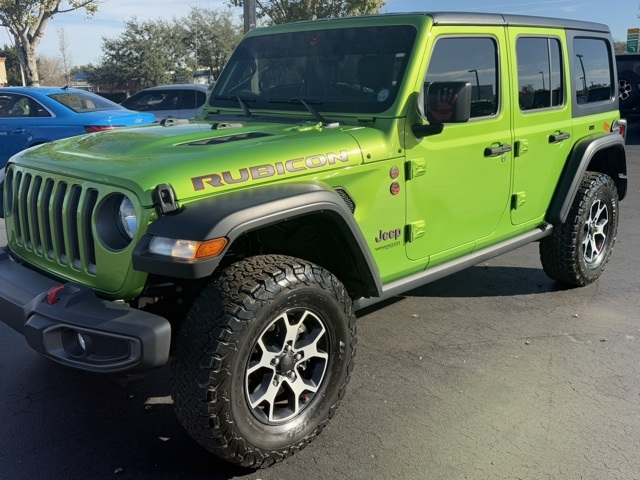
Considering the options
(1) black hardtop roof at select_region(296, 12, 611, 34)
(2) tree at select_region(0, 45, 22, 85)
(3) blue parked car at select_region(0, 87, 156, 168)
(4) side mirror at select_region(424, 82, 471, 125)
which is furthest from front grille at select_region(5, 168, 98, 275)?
(2) tree at select_region(0, 45, 22, 85)

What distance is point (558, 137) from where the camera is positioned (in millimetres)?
4582

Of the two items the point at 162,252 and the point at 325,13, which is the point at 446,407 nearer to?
the point at 162,252

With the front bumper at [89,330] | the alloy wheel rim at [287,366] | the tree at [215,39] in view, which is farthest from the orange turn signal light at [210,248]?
the tree at [215,39]

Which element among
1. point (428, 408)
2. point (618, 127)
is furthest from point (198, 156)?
point (618, 127)

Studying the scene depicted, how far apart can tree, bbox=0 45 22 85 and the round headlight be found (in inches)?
1693

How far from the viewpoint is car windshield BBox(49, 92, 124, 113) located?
9289 mm

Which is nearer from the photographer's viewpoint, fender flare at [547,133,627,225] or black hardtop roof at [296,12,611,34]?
black hardtop roof at [296,12,611,34]

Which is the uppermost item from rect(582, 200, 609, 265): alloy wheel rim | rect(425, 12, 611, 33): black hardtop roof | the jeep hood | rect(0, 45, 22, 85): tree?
rect(0, 45, 22, 85): tree

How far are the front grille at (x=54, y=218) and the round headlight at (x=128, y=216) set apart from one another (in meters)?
0.14

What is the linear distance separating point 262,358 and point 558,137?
292 centimetres

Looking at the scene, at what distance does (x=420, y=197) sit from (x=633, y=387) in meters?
1.60

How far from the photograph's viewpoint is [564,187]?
15.5ft

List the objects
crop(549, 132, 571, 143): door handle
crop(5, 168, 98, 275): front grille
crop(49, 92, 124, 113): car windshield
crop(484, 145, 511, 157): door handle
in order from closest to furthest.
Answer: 1. crop(5, 168, 98, 275): front grille
2. crop(484, 145, 511, 157): door handle
3. crop(549, 132, 571, 143): door handle
4. crop(49, 92, 124, 113): car windshield

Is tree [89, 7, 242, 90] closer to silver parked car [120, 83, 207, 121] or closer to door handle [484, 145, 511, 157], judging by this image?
silver parked car [120, 83, 207, 121]
